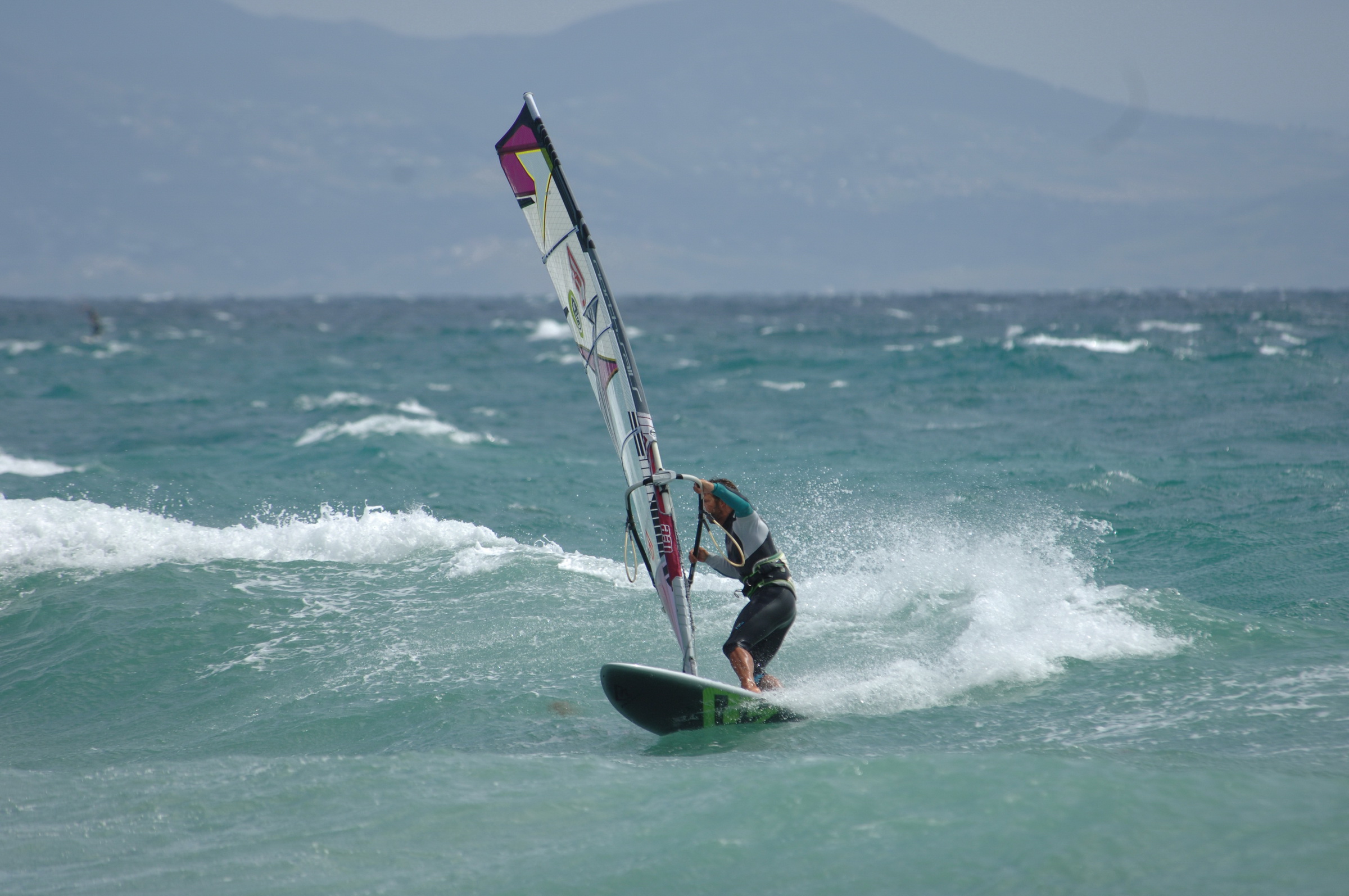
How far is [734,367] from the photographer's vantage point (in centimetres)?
3228

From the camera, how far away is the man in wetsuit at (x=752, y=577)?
21.6 ft

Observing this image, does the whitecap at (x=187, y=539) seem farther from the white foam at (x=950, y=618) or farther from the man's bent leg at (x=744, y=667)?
the man's bent leg at (x=744, y=667)

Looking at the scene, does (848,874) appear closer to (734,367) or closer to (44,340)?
(734,367)

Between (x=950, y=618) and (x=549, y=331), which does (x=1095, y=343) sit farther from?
(x=950, y=618)

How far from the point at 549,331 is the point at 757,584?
45463 millimetres

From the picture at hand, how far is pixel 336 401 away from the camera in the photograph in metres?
23.9

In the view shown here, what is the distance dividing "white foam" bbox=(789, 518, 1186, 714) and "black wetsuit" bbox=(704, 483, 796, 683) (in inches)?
14.6

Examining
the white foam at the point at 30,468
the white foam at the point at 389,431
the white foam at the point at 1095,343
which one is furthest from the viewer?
the white foam at the point at 1095,343

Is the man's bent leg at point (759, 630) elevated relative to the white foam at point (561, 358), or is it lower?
lower

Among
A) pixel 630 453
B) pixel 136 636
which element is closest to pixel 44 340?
pixel 136 636

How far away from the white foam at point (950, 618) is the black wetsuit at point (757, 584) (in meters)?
0.37

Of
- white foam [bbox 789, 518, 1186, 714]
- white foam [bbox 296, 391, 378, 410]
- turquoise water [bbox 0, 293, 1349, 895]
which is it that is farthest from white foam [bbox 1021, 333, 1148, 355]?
white foam [bbox 789, 518, 1186, 714]

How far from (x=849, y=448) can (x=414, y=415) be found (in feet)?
29.4

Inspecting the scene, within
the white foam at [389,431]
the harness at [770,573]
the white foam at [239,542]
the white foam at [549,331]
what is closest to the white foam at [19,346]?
the white foam at [549,331]
